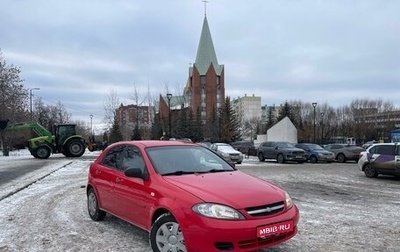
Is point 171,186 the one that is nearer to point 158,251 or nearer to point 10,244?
point 158,251

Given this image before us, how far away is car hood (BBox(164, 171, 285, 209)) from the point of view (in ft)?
15.7

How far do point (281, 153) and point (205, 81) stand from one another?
7888cm

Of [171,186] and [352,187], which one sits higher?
[171,186]

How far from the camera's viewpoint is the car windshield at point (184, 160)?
5.85 metres

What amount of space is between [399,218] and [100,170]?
6.00 meters

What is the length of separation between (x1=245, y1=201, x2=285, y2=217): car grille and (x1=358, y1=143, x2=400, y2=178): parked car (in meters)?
12.9

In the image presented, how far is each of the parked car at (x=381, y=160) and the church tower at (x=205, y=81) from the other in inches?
3231

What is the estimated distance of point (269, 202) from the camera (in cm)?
492

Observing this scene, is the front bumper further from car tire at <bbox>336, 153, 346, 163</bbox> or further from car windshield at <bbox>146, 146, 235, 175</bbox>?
car tire at <bbox>336, 153, 346, 163</bbox>

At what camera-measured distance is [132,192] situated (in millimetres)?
→ 5953

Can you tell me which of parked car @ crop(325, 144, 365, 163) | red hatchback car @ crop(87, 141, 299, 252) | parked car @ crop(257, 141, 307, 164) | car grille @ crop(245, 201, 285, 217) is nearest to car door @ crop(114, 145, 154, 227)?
red hatchback car @ crop(87, 141, 299, 252)

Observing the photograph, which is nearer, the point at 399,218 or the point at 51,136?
the point at 399,218

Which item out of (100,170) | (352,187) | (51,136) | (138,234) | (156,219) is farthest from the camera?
(51,136)

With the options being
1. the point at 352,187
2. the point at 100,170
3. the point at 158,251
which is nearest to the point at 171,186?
the point at 158,251
